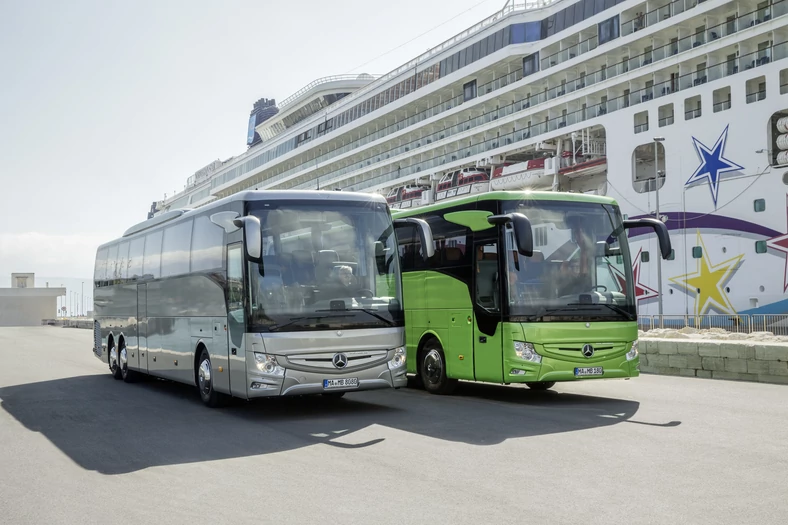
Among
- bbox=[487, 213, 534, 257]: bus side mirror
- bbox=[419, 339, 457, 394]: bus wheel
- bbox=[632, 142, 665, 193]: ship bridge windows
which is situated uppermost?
bbox=[632, 142, 665, 193]: ship bridge windows

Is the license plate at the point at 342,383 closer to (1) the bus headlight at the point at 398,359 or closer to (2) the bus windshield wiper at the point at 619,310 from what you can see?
(1) the bus headlight at the point at 398,359

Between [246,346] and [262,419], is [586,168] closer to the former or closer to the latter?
[262,419]

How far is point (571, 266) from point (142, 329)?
314 inches

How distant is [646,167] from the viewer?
31.5 m

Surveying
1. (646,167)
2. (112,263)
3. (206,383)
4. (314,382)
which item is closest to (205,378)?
(206,383)

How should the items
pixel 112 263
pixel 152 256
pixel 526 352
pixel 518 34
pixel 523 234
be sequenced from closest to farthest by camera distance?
1. pixel 523 234
2. pixel 526 352
3. pixel 152 256
4. pixel 112 263
5. pixel 518 34

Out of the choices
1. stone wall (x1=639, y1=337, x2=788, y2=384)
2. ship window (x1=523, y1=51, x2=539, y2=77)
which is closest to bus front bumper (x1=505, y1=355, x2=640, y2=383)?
stone wall (x1=639, y1=337, x2=788, y2=384)

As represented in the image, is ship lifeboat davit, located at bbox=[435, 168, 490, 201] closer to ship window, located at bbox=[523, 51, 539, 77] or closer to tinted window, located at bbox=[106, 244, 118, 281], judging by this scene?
ship window, located at bbox=[523, 51, 539, 77]

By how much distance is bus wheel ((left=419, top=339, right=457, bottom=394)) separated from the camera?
41.4ft

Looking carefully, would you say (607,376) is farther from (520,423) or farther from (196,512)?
(196,512)

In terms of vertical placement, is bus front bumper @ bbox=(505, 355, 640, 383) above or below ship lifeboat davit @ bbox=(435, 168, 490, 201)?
below

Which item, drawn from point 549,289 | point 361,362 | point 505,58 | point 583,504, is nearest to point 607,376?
point 549,289

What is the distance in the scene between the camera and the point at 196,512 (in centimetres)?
539

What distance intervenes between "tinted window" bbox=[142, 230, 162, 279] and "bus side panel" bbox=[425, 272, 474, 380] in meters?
4.72
